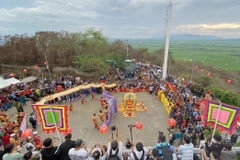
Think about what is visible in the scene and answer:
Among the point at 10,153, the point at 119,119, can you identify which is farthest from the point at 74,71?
the point at 10,153

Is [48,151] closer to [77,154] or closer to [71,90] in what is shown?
[77,154]

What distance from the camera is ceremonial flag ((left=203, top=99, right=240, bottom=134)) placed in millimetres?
6046

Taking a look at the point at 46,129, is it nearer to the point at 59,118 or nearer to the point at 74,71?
the point at 59,118

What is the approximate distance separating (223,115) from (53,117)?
590cm

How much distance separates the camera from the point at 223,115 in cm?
633

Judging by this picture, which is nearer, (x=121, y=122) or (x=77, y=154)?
(x=77, y=154)

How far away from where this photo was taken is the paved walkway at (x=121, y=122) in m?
11.6

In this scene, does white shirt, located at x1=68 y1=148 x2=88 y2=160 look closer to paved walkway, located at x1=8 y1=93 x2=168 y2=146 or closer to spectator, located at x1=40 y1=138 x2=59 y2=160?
spectator, located at x1=40 y1=138 x2=59 y2=160

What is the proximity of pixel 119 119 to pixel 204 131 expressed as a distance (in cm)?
628

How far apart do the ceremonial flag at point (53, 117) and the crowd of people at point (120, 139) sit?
0.76 m

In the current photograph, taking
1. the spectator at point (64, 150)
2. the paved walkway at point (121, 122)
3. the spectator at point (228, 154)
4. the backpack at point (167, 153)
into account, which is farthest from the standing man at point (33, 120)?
the spectator at point (228, 154)

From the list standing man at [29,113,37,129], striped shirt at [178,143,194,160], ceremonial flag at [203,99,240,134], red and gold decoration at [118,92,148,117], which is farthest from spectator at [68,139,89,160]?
red and gold decoration at [118,92,148,117]

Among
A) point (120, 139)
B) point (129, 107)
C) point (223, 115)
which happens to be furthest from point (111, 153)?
point (129, 107)

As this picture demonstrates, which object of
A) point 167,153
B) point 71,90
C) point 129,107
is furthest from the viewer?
point 71,90
